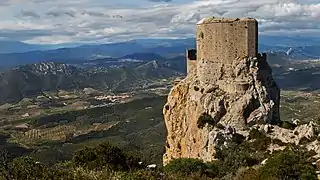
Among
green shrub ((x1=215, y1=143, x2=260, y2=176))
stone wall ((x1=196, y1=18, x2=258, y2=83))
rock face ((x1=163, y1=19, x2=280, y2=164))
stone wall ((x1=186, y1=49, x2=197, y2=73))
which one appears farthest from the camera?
stone wall ((x1=186, y1=49, x2=197, y2=73))

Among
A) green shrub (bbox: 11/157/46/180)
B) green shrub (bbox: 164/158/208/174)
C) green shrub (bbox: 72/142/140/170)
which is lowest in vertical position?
green shrub (bbox: 164/158/208/174)

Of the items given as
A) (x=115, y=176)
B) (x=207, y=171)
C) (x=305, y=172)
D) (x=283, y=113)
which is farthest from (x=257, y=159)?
(x=283, y=113)

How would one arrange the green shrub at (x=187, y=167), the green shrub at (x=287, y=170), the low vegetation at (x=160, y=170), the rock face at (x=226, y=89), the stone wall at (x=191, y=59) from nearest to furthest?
1. the low vegetation at (x=160, y=170)
2. the green shrub at (x=287, y=170)
3. the green shrub at (x=187, y=167)
4. the rock face at (x=226, y=89)
5. the stone wall at (x=191, y=59)

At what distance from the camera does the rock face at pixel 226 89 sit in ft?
159

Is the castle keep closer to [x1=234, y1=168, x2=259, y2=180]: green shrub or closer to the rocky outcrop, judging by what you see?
the rocky outcrop

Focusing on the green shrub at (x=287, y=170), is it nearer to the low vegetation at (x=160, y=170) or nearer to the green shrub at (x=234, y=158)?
the low vegetation at (x=160, y=170)

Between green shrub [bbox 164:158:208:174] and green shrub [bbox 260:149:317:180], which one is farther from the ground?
green shrub [bbox 260:149:317:180]

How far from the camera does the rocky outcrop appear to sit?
4822cm

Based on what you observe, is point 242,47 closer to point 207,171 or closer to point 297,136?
point 297,136

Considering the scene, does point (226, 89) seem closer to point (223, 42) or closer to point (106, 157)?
point (223, 42)

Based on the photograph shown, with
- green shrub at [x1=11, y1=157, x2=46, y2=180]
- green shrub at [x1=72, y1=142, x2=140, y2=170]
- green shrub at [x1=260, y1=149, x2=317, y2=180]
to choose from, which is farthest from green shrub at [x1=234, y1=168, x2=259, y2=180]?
green shrub at [x1=11, y1=157, x2=46, y2=180]

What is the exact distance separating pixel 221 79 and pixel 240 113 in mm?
4839

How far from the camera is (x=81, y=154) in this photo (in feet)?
122

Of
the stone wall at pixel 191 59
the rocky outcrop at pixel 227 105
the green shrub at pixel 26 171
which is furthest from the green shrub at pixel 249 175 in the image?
the stone wall at pixel 191 59
